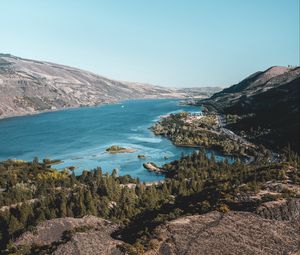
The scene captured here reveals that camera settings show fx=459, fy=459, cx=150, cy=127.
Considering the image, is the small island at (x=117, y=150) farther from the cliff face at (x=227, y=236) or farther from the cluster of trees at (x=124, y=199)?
the cliff face at (x=227, y=236)

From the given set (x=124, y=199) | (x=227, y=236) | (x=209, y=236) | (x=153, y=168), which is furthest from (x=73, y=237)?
(x=153, y=168)

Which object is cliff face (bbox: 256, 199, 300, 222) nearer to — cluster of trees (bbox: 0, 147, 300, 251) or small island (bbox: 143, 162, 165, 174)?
cluster of trees (bbox: 0, 147, 300, 251)

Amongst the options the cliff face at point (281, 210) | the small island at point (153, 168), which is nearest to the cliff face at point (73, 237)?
the cliff face at point (281, 210)

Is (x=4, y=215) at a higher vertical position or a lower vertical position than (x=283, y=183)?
lower

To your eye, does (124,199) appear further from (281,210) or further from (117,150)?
(117,150)

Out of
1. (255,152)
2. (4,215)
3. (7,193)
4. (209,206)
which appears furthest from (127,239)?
(255,152)

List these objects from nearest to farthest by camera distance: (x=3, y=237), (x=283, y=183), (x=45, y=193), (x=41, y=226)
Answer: (x=41, y=226) < (x=3, y=237) < (x=283, y=183) < (x=45, y=193)

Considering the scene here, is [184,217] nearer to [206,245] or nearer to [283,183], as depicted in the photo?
[206,245]
